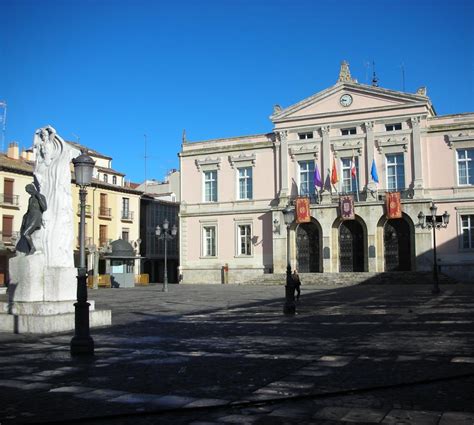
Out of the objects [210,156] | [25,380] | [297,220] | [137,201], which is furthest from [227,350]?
[137,201]

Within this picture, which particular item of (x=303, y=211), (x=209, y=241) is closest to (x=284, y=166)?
(x=303, y=211)

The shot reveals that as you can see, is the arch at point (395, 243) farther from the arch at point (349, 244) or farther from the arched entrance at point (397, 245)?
the arch at point (349, 244)

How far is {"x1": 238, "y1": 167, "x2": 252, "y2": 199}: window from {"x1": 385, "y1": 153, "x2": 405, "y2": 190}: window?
36.6 ft

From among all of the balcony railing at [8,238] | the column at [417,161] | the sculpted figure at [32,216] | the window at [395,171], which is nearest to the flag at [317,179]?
the window at [395,171]

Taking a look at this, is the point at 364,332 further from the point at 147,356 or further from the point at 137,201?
the point at 137,201

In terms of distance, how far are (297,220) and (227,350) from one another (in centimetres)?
3408

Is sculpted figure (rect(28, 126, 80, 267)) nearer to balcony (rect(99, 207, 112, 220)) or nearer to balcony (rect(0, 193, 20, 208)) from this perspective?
balcony (rect(0, 193, 20, 208))

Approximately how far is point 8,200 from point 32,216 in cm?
3766

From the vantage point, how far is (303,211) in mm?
43031

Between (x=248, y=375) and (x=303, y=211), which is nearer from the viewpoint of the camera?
(x=248, y=375)

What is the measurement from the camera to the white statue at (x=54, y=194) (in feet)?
43.7

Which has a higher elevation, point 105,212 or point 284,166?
Answer: point 284,166

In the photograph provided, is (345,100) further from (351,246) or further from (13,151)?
(13,151)

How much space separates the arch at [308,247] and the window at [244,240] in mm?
4124
